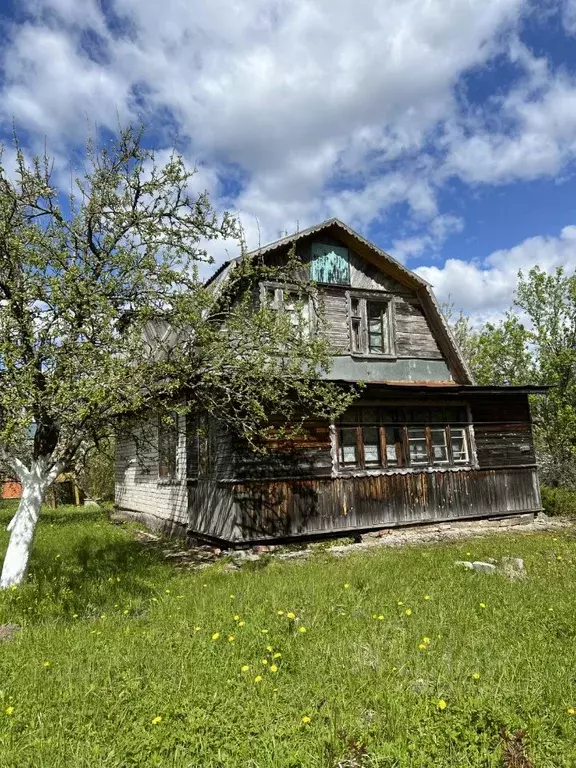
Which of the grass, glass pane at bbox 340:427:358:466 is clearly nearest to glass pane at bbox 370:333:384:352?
glass pane at bbox 340:427:358:466

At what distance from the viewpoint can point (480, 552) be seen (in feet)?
36.3

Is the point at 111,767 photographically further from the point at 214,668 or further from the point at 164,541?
the point at 164,541

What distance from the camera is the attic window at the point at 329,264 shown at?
52.0 ft

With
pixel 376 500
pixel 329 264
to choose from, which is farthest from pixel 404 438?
pixel 329 264

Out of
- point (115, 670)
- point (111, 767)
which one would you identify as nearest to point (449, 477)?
point (115, 670)

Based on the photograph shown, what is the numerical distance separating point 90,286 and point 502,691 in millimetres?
7175

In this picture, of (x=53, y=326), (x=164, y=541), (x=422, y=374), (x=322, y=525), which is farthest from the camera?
(x=422, y=374)

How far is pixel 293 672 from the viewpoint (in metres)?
5.04

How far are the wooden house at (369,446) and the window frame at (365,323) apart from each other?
3cm

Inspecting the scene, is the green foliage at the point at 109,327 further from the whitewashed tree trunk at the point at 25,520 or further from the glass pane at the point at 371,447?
the glass pane at the point at 371,447

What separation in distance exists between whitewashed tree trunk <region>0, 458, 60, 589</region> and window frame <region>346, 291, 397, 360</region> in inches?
364

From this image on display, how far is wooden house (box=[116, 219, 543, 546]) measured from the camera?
42.3 feet

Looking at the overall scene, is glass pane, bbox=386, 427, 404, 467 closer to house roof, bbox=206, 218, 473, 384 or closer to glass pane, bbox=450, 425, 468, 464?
glass pane, bbox=450, 425, 468, 464

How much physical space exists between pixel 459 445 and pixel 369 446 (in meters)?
3.04
